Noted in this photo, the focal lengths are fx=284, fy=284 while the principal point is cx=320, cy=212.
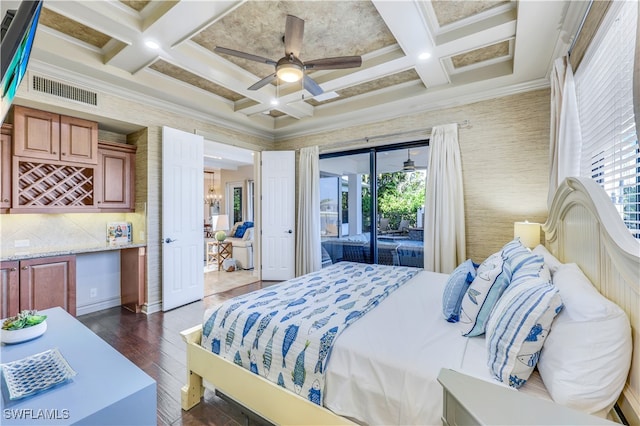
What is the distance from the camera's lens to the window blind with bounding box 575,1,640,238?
1498mm

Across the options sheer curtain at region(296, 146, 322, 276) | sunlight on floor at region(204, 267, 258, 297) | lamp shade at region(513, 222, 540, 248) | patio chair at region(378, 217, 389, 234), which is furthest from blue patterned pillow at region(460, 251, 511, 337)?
sunlight on floor at region(204, 267, 258, 297)

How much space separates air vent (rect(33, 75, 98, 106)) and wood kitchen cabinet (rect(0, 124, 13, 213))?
0.52 m

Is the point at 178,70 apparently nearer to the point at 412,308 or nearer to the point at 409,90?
the point at 409,90

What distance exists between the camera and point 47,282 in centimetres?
299

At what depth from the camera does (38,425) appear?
91cm

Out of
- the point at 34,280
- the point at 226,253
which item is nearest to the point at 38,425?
the point at 34,280

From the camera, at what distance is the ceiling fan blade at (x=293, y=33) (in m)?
2.04

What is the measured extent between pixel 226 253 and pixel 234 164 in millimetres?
3248

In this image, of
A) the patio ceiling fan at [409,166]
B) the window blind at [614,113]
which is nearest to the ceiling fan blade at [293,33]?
the window blind at [614,113]

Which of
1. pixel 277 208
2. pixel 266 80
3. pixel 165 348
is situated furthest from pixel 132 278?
pixel 266 80

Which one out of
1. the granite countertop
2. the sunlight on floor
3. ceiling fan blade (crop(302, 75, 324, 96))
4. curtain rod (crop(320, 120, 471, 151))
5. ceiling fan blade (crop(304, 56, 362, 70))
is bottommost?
the sunlight on floor

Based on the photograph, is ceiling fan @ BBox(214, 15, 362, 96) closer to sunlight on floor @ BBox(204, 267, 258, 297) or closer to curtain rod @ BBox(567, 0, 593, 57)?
curtain rod @ BBox(567, 0, 593, 57)

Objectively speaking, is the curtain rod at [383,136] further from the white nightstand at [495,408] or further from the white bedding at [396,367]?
the white nightstand at [495,408]

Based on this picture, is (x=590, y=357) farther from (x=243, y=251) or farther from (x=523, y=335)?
(x=243, y=251)
